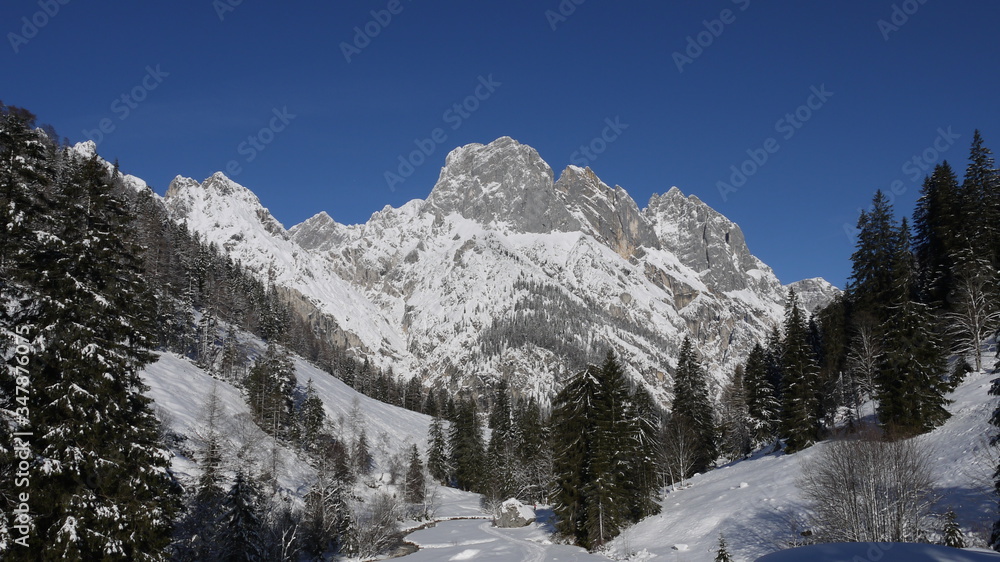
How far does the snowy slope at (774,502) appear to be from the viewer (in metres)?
29.2

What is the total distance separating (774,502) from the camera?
122ft

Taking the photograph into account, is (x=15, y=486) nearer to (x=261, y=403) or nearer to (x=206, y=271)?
(x=261, y=403)

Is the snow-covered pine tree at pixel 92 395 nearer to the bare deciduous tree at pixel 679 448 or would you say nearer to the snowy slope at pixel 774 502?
the snowy slope at pixel 774 502

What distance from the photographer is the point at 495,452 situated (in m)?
88.1

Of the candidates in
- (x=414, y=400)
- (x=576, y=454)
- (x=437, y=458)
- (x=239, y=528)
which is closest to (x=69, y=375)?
(x=239, y=528)

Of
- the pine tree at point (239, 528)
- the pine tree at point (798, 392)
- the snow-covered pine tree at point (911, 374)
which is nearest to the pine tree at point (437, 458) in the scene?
the pine tree at point (798, 392)

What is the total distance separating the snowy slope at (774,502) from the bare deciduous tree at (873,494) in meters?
2.08

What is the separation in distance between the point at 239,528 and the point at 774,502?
34.9 metres

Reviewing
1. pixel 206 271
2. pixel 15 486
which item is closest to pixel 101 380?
pixel 15 486

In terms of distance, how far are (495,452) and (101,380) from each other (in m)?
76.5

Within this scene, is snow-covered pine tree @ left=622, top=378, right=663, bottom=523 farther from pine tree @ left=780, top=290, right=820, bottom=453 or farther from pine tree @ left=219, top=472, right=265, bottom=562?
pine tree @ left=219, top=472, right=265, bottom=562

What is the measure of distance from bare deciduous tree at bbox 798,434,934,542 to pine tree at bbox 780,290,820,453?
706 inches

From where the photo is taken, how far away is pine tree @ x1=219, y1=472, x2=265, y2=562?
32938 millimetres

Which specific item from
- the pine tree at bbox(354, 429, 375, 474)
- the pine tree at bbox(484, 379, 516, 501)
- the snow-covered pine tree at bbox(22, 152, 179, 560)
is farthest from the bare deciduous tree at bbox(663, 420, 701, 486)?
the snow-covered pine tree at bbox(22, 152, 179, 560)
